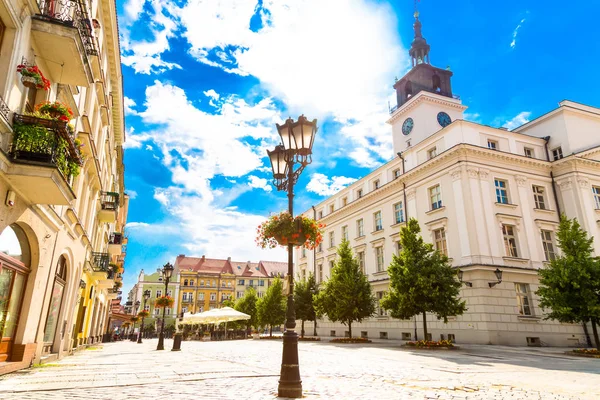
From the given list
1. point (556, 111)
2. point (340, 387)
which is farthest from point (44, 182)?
point (556, 111)

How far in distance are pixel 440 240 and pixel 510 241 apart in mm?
4596

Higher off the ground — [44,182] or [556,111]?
[556,111]

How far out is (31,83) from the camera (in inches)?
306

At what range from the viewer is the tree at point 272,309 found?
4322 cm

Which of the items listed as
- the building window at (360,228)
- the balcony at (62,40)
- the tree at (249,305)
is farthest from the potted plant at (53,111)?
the tree at (249,305)

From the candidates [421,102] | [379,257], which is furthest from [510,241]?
[421,102]

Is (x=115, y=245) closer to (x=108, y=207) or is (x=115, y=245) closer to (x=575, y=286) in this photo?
(x=108, y=207)

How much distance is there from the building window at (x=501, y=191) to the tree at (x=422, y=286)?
342 inches

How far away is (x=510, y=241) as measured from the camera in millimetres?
26391

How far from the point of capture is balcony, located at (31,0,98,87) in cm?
850

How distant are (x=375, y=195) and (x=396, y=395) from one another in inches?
1172

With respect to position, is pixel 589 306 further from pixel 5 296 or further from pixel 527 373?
pixel 5 296

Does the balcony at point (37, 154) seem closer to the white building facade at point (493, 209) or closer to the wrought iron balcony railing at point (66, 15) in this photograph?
the wrought iron balcony railing at point (66, 15)

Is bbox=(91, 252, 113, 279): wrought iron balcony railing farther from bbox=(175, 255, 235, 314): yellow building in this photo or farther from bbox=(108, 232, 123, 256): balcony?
bbox=(175, 255, 235, 314): yellow building
